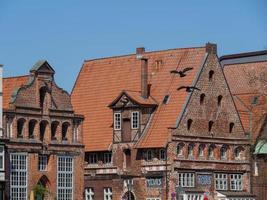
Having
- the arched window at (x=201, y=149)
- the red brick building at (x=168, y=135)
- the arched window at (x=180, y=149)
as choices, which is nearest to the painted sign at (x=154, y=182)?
the red brick building at (x=168, y=135)

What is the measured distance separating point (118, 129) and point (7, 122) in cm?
1518

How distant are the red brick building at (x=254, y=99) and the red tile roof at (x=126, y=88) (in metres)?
8.78

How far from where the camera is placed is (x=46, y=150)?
85.1 metres

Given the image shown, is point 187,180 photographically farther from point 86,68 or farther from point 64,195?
point 86,68

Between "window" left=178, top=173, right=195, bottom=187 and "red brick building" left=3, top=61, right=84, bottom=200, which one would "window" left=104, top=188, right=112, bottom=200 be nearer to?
"window" left=178, top=173, right=195, bottom=187

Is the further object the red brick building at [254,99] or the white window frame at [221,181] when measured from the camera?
the red brick building at [254,99]

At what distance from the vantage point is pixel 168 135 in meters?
90.0

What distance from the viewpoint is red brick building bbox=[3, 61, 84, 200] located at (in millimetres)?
82500

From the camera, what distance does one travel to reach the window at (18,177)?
82.2 meters

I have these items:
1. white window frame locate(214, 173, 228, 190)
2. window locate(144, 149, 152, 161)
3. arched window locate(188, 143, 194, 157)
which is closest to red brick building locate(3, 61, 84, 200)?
window locate(144, 149, 152, 161)

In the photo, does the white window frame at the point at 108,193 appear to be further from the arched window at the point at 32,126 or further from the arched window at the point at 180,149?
the arched window at the point at 32,126

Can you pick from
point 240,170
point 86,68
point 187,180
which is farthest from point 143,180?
point 86,68

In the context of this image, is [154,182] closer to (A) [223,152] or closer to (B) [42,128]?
(A) [223,152]

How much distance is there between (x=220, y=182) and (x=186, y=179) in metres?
4.61
